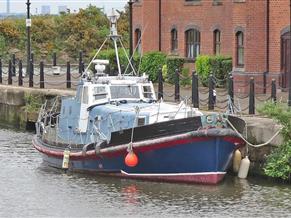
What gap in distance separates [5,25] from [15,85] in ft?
76.7

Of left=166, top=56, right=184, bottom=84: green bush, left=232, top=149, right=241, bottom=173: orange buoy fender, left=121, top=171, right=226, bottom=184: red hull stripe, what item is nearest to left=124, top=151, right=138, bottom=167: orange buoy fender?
left=121, top=171, right=226, bottom=184: red hull stripe

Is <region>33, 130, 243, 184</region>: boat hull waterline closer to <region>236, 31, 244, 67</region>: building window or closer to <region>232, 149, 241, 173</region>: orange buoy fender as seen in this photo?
<region>232, 149, 241, 173</region>: orange buoy fender

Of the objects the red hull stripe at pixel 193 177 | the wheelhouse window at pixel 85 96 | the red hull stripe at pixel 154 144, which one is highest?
the wheelhouse window at pixel 85 96

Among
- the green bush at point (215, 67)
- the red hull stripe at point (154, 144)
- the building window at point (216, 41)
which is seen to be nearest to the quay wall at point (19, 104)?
the green bush at point (215, 67)

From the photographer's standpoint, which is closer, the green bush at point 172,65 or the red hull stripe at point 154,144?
the red hull stripe at point 154,144

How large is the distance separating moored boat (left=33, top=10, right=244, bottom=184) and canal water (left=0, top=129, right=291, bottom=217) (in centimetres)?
35

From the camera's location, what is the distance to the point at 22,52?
203 feet

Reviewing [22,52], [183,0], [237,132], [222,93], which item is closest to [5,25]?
[22,52]

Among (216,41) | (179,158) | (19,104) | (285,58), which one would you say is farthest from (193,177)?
(216,41)

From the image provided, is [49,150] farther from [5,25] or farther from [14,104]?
[5,25]

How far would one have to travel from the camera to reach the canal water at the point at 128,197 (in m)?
21.2

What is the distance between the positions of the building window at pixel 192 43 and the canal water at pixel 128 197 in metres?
17.8

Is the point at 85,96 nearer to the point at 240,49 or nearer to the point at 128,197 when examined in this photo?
the point at 128,197

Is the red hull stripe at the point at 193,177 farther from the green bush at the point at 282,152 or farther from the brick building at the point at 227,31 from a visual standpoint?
the brick building at the point at 227,31
